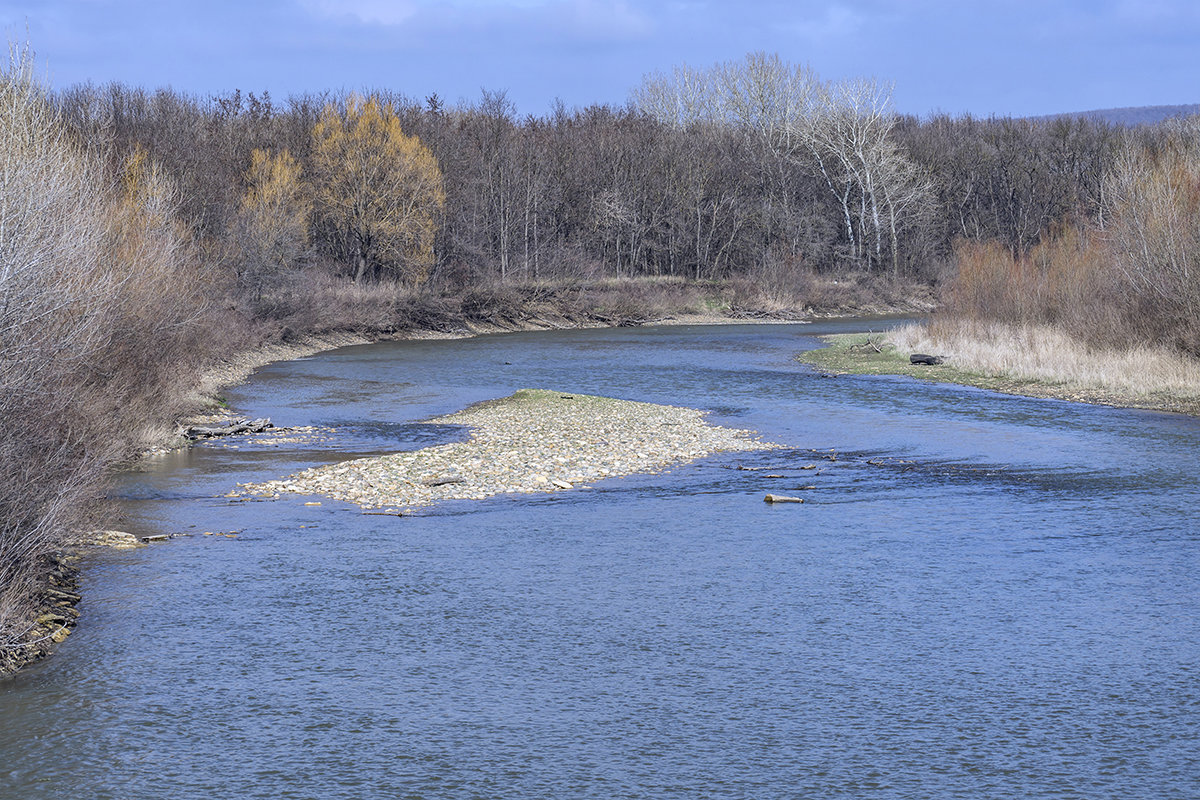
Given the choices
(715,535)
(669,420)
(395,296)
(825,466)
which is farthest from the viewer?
(395,296)

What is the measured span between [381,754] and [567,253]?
85666 mm

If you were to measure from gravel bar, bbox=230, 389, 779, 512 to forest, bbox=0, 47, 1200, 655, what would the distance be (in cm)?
448

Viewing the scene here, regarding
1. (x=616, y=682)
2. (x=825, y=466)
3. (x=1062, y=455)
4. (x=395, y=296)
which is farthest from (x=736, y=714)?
(x=395, y=296)

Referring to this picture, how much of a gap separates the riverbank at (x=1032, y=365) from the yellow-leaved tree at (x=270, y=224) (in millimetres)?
31215

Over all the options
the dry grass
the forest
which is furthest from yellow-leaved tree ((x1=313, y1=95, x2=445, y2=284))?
the dry grass

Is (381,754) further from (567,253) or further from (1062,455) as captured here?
(567,253)

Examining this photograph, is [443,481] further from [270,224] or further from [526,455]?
[270,224]

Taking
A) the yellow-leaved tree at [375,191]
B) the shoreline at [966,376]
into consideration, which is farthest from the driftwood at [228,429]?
the yellow-leaved tree at [375,191]

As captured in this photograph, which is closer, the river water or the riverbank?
the river water

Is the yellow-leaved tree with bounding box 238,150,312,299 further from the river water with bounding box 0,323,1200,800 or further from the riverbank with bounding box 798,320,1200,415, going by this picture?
the river water with bounding box 0,323,1200,800

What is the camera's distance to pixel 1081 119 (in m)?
121

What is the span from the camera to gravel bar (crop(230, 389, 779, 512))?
2195cm

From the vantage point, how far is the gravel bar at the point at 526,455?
22.0 metres

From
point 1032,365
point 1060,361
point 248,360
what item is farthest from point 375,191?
point 1060,361
